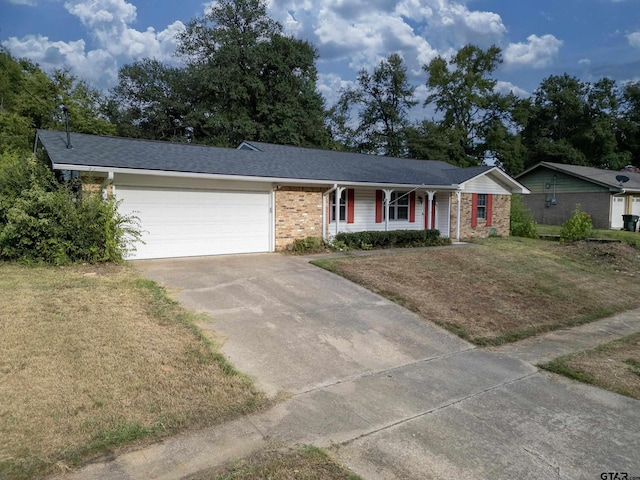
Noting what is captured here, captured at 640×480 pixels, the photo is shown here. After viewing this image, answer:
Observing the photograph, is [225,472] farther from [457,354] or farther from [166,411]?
[457,354]

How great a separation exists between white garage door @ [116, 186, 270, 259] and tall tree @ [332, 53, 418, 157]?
25.3 m

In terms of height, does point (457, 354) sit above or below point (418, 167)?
below

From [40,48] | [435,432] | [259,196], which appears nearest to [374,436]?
[435,432]

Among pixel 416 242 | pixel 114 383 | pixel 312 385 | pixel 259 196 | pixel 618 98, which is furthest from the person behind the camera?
pixel 618 98

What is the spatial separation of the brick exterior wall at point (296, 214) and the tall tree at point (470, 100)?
27.4m

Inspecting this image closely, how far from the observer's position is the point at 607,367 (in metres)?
5.32

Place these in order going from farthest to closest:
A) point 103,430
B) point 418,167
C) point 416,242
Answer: point 418,167
point 416,242
point 103,430

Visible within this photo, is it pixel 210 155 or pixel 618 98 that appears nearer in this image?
pixel 210 155

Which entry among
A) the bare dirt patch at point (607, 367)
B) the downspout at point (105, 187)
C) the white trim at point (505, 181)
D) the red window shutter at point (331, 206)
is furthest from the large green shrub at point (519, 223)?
the downspout at point (105, 187)

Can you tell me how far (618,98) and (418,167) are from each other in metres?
34.6

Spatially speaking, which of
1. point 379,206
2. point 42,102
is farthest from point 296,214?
point 42,102

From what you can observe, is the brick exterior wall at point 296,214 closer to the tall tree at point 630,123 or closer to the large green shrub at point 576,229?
the large green shrub at point 576,229

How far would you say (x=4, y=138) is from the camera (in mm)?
19797

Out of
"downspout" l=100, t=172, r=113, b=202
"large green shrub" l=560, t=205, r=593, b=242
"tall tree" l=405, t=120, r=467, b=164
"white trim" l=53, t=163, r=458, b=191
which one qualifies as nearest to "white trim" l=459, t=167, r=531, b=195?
"white trim" l=53, t=163, r=458, b=191
